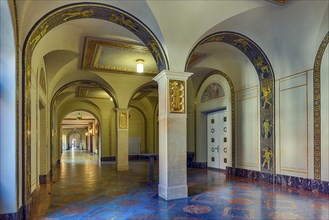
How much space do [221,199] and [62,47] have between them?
17.5ft

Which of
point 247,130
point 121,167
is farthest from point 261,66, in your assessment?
point 121,167

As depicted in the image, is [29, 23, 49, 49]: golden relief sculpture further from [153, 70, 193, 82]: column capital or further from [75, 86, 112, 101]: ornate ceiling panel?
[75, 86, 112, 101]: ornate ceiling panel

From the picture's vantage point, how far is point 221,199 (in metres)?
5.12

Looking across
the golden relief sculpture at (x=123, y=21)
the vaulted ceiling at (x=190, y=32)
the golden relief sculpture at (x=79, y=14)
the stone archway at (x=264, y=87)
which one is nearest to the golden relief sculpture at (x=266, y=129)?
the stone archway at (x=264, y=87)

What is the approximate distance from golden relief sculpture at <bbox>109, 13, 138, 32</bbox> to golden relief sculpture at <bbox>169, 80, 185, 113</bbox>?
1423 mm

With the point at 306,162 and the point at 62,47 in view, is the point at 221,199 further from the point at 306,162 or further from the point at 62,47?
the point at 62,47

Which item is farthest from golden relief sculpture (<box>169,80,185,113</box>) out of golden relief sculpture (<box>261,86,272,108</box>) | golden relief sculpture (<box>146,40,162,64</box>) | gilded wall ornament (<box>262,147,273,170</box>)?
gilded wall ornament (<box>262,147,273,170</box>)

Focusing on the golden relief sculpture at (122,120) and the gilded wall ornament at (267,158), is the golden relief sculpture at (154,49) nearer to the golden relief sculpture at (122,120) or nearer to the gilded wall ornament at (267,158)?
the gilded wall ornament at (267,158)

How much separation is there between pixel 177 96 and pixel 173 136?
0.87m

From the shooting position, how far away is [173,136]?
5.32 meters

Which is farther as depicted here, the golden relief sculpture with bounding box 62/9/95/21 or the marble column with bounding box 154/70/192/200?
the marble column with bounding box 154/70/192/200

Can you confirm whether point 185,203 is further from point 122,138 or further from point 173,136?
point 122,138

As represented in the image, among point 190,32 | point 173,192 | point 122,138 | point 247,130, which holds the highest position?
point 190,32

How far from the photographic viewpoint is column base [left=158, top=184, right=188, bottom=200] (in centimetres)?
514
